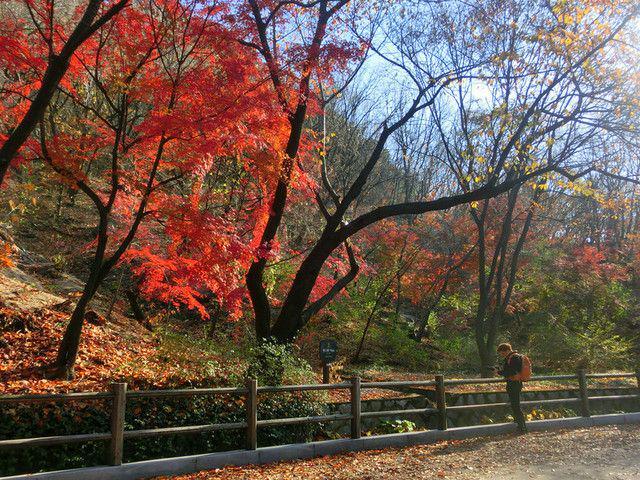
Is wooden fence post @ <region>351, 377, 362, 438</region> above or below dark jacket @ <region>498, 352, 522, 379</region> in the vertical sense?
below

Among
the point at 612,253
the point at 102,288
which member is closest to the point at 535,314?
the point at 612,253

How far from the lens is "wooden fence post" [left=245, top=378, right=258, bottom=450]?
298 inches

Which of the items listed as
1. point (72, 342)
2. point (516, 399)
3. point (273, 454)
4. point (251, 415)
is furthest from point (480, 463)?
point (72, 342)

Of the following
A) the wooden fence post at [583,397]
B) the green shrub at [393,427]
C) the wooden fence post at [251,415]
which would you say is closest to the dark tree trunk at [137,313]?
the green shrub at [393,427]

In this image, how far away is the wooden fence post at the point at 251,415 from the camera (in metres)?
7.57

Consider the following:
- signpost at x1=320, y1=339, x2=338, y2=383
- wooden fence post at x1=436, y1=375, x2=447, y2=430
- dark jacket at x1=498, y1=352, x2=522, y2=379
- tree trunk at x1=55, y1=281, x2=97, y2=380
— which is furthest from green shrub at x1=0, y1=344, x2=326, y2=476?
dark jacket at x1=498, y1=352, x2=522, y2=379

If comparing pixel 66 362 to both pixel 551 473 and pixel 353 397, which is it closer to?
pixel 353 397

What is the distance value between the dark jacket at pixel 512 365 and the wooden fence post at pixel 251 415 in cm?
549

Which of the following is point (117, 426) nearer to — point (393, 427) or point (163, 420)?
point (163, 420)

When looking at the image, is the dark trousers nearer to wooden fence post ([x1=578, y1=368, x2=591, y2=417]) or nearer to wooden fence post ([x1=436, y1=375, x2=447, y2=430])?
wooden fence post ([x1=436, y1=375, x2=447, y2=430])

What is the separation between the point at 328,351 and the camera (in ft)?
39.8

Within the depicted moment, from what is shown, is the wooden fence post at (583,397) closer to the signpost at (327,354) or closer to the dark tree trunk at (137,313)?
the signpost at (327,354)

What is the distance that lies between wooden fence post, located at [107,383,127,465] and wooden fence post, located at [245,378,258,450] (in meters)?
1.86

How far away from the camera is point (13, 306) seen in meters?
11.3
